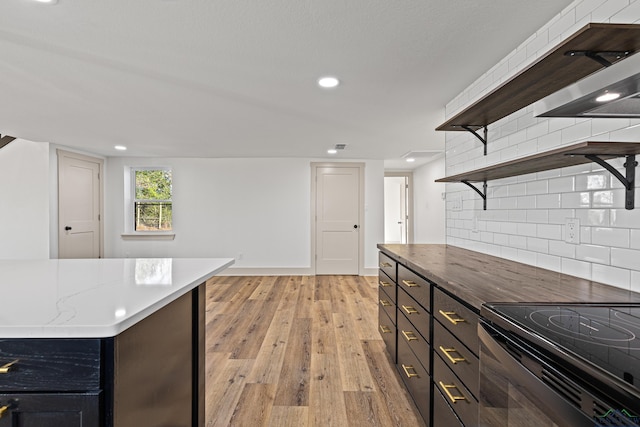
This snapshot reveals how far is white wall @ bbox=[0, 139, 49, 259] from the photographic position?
4812 millimetres

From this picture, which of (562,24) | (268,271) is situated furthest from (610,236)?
(268,271)

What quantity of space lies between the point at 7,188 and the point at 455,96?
6319mm

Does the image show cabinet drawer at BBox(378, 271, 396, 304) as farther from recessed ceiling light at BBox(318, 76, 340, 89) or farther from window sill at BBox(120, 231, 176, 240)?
window sill at BBox(120, 231, 176, 240)

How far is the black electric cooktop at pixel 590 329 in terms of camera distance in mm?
610

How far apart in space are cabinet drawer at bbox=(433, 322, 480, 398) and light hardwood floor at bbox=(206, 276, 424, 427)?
677 mm

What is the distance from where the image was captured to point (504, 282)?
140 cm

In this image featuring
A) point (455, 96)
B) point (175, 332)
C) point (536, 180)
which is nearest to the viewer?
point (175, 332)

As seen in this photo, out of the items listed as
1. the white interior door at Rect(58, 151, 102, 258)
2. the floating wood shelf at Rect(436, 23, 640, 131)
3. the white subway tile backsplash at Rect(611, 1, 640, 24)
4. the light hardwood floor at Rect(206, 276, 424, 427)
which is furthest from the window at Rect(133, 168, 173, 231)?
the white subway tile backsplash at Rect(611, 1, 640, 24)

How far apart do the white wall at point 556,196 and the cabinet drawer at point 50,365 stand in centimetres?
189

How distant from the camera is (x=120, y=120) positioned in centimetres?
357

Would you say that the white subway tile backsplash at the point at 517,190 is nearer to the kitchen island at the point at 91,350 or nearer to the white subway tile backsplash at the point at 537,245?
the white subway tile backsplash at the point at 537,245

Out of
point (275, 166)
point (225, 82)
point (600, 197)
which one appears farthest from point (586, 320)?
point (275, 166)

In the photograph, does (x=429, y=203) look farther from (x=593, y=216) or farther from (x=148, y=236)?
(x=148, y=236)

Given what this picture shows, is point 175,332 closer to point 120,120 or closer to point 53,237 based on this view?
point 120,120
